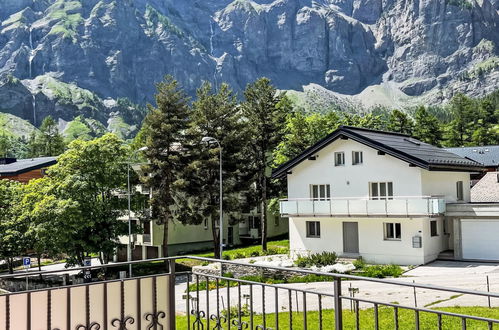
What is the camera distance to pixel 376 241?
2838cm

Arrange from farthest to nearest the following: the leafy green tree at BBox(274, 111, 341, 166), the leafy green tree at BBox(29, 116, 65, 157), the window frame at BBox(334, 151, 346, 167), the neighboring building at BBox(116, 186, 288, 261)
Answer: the leafy green tree at BBox(29, 116, 65, 157), the neighboring building at BBox(116, 186, 288, 261), the leafy green tree at BBox(274, 111, 341, 166), the window frame at BBox(334, 151, 346, 167)

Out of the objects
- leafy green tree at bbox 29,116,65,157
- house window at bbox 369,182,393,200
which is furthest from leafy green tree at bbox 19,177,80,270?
leafy green tree at bbox 29,116,65,157

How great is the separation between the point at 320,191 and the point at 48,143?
8262 cm

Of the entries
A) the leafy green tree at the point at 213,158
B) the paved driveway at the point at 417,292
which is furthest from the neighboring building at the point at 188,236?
the paved driveway at the point at 417,292

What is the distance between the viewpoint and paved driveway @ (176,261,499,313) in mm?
16516

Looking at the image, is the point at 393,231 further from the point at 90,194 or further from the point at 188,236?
the point at 188,236

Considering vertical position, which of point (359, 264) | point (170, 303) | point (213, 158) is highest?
point (213, 158)

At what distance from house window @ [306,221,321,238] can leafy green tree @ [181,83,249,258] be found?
8.07m

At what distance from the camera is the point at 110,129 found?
197 metres

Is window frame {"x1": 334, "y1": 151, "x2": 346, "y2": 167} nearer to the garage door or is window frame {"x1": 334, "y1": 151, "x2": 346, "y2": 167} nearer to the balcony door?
the balcony door

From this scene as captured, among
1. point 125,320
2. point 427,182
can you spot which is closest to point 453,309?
point 125,320

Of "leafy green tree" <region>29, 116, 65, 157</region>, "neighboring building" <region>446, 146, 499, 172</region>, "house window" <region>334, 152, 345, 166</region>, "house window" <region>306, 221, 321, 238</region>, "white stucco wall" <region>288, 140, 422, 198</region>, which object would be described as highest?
"leafy green tree" <region>29, 116, 65, 157</region>

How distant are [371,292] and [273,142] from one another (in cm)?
2330

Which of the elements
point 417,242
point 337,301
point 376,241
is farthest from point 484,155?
point 337,301
